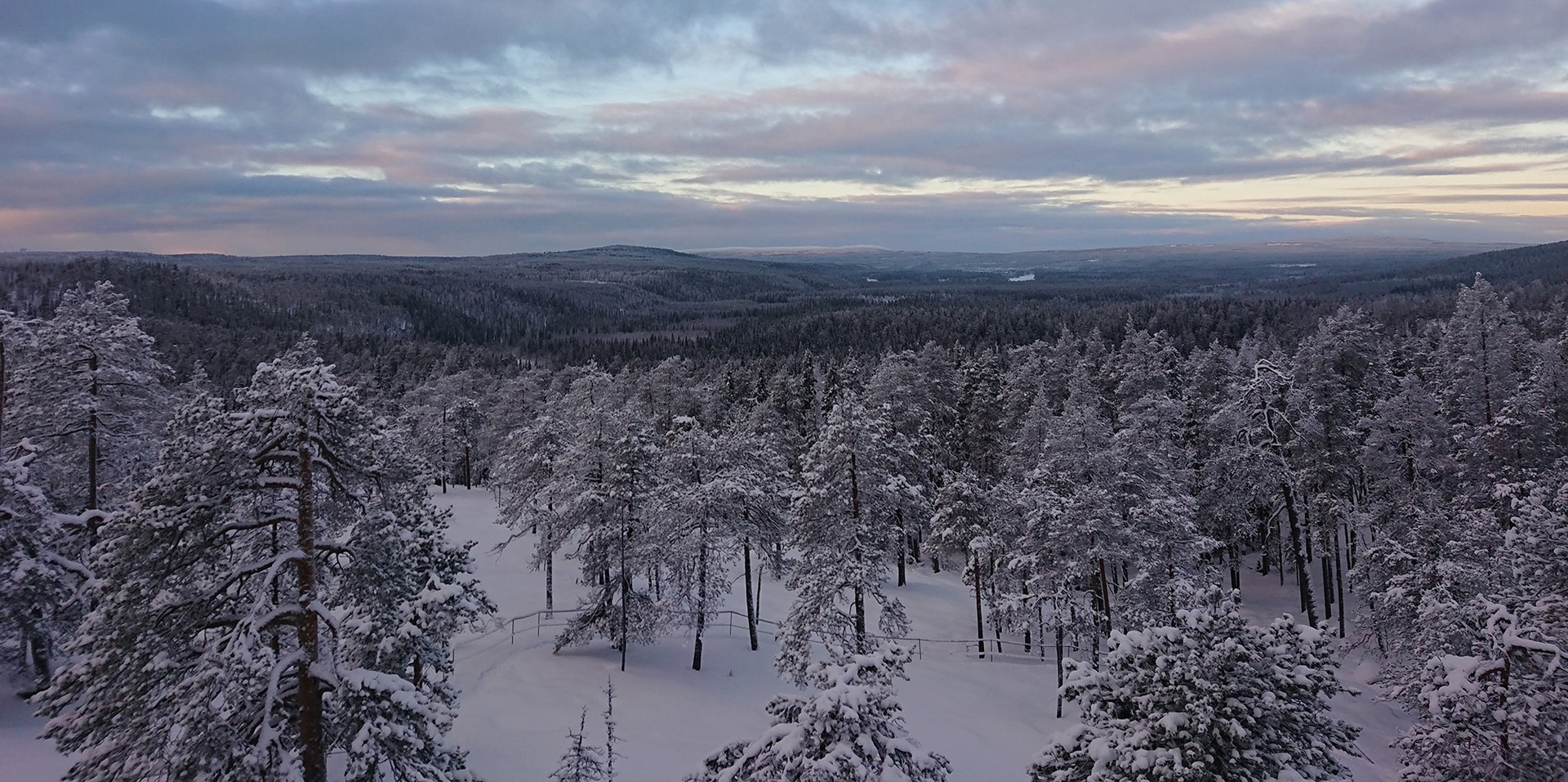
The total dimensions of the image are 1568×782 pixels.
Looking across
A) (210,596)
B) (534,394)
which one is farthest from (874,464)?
(534,394)

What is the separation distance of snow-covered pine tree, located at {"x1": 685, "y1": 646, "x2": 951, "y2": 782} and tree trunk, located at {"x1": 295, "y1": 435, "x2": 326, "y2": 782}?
4.70 m

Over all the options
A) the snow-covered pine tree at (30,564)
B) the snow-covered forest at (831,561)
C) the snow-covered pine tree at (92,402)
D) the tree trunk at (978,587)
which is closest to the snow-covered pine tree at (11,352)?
the snow-covered forest at (831,561)

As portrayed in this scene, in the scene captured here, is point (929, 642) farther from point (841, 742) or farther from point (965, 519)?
point (841, 742)

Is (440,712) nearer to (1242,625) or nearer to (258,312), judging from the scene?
(1242,625)

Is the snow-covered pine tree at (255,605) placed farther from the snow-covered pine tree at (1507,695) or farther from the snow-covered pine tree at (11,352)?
the snow-covered pine tree at (1507,695)

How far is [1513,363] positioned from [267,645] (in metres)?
49.3

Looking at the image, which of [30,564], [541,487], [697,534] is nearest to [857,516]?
[697,534]

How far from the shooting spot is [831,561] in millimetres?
22469

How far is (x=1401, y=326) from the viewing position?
97062 millimetres

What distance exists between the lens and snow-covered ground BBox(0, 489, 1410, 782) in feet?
61.7

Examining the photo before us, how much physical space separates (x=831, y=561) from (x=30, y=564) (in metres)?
17.6

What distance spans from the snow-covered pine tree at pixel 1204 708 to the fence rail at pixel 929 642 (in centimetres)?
1891

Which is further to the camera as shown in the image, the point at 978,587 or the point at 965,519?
the point at 965,519

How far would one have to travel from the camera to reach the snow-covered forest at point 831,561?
29.7 ft
